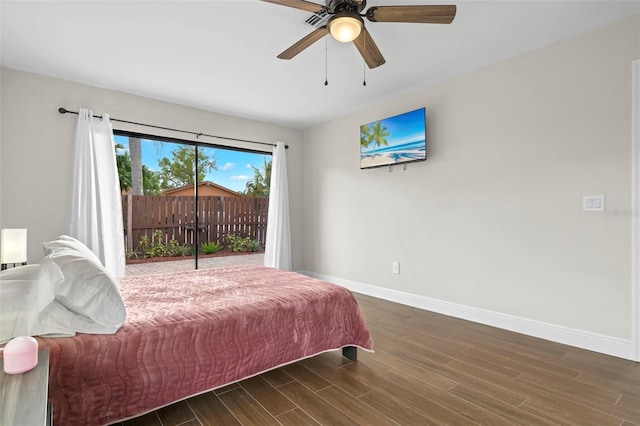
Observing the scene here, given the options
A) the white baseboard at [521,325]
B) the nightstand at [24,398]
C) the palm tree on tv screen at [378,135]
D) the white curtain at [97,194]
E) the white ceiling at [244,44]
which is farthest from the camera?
the palm tree on tv screen at [378,135]

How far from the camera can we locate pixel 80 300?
1.55 m

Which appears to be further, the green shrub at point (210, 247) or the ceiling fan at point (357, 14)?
the green shrub at point (210, 247)

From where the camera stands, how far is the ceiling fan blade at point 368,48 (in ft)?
7.00

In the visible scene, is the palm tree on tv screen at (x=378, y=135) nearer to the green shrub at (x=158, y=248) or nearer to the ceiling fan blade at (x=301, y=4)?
the ceiling fan blade at (x=301, y=4)

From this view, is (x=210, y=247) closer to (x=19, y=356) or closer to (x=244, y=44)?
(x=244, y=44)

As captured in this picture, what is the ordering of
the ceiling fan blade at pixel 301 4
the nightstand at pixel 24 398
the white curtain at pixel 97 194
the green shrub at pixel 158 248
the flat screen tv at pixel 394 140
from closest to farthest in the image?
1. the nightstand at pixel 24 398
2. the ceiling fan blade at pixel 301 4
3. the white curtain at pixel 97 194
4. the flat screen tv at pixel 394 140
5. the green shrub at pixel 158 248

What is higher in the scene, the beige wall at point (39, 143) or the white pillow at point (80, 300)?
the beige wall at point (39, 143)

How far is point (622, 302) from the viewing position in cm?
253

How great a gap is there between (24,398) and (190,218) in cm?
382

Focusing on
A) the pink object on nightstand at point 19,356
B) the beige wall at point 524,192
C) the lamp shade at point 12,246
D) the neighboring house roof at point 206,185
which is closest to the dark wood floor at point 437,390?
the beige wall at point 524,192

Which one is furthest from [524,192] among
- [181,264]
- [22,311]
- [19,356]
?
[181,264]

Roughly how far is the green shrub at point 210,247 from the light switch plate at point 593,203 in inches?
173

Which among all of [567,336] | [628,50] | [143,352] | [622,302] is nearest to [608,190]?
[622,302]

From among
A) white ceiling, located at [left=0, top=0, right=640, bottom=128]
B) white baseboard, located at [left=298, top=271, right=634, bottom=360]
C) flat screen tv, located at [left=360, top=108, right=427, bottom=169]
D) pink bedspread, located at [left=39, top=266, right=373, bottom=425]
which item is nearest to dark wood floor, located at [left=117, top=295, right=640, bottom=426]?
white baseboard, located at [left=298, top=271, right=634, bottom=360]
